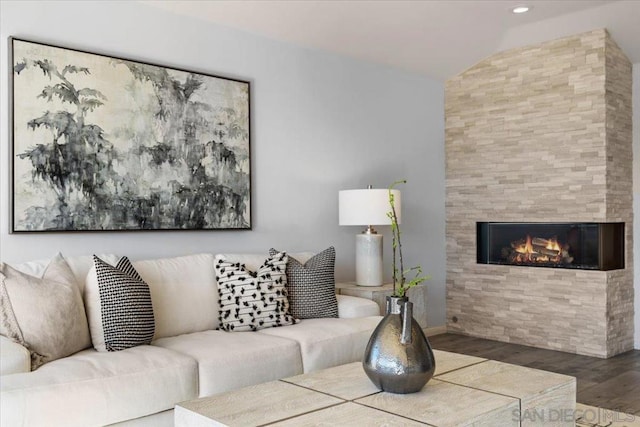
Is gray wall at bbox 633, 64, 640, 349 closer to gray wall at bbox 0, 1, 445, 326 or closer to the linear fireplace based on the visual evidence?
the linear fireplace

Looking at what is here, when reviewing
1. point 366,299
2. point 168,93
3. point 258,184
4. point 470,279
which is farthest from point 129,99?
point 470,279

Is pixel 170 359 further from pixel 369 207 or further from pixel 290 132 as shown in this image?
pixel 290 132

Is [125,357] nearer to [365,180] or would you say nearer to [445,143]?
[365,180]

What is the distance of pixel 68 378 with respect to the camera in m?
2.34

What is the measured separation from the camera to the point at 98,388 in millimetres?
2365

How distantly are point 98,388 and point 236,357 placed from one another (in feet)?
2.21

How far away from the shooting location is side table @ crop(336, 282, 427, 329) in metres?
4.18

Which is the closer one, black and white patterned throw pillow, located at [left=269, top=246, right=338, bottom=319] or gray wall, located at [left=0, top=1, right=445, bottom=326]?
gray wall, located at [left=0, top=1, right=445, bottom=326]

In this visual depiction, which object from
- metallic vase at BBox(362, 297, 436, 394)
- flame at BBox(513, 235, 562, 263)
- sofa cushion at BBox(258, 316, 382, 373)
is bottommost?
sofa cushion at BBox(258, 316, 382, 373)

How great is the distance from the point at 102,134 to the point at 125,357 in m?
1.45

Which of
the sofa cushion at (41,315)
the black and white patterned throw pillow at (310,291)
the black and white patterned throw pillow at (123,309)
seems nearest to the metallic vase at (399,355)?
the black and white patterned throw pillow at (123,309)

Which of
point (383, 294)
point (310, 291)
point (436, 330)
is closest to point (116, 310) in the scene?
point (310, 291)

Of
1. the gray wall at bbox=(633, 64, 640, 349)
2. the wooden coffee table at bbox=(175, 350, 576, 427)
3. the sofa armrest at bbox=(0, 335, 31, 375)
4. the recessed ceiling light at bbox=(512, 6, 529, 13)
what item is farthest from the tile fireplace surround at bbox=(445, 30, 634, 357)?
the sofa armrest at bbox=(0, 335, 31, 375)

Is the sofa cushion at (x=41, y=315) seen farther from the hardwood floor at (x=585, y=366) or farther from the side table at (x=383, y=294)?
the hardwood floor at (x=585, y=366)
